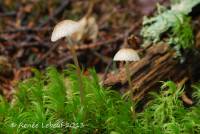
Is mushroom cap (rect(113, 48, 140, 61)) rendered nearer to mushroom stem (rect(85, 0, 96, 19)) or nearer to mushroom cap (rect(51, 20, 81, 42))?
mushroom cap (rect(51, 20, 81, 42))

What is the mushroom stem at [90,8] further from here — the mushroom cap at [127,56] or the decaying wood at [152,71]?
the mushroom cap at [127,56]

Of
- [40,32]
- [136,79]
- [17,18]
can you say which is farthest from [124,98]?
[17,18]

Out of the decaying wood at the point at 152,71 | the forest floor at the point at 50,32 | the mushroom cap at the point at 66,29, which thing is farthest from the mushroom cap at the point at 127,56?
the forest floor at the point at 50,32

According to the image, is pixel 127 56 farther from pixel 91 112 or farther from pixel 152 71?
pixel 152 71

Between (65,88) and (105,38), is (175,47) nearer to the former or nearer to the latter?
(65,88)

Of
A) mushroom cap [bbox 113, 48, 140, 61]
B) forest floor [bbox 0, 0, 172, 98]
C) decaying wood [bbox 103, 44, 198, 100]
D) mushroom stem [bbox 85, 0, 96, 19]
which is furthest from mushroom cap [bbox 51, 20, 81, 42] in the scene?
mushroom stem [bbox 85, 0, 96, 19]

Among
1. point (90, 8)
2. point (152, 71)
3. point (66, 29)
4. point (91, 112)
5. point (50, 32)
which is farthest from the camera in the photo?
point (90, 8)

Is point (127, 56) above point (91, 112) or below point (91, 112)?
above

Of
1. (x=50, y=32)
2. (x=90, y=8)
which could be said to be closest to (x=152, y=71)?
(x=50, y=32)
